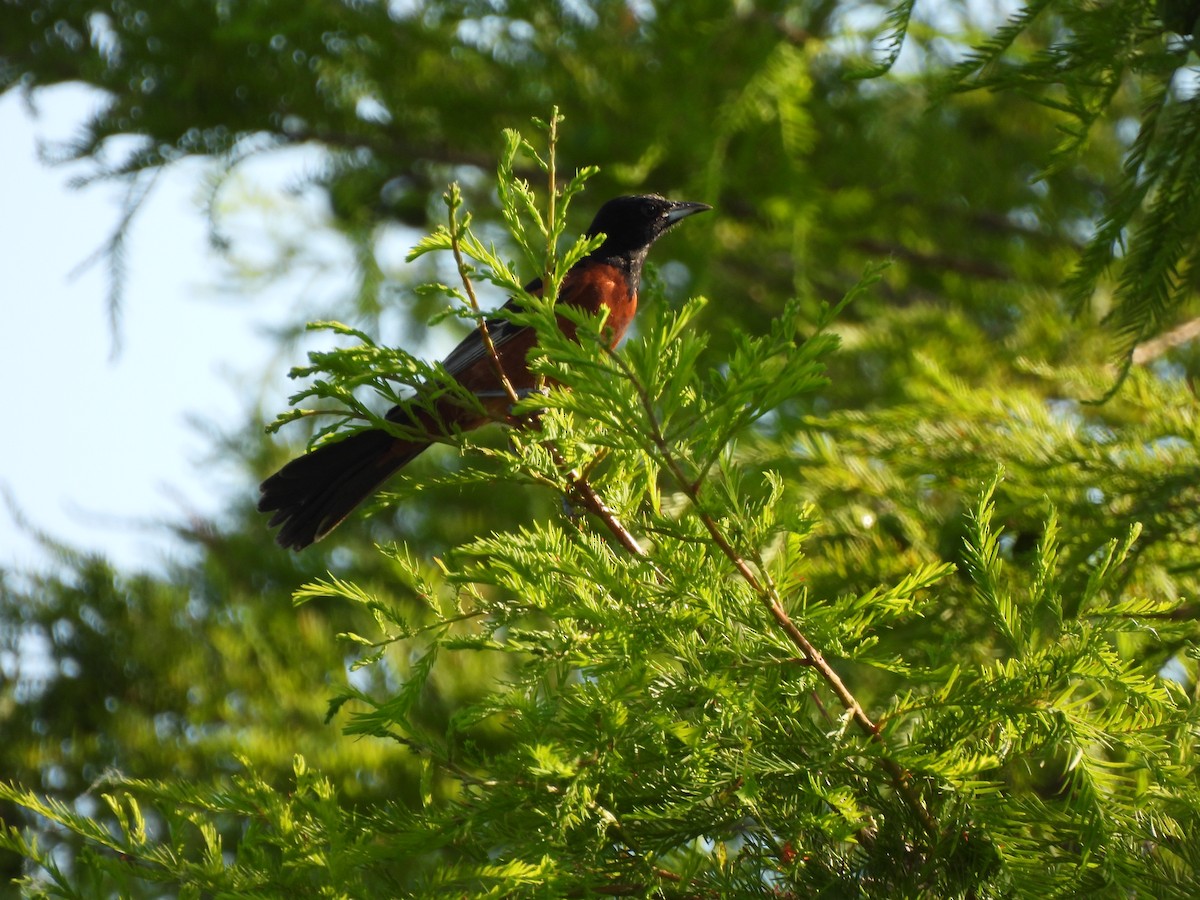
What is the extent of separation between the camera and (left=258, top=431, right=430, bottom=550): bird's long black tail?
3186mm

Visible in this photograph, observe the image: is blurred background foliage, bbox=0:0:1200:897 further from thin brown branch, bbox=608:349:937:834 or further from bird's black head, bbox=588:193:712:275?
thin brown branch, bbox=608:349:937:834

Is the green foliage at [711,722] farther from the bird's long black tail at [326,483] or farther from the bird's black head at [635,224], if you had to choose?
the bird's black head at [635,224]

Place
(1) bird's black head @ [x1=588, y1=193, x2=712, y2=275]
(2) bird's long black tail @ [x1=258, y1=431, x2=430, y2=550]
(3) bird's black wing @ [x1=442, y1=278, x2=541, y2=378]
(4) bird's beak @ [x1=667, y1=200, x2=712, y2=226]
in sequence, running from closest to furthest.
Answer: (2) bird's long black tail @ [x1=258, y1=431, x2=430, y2=550], (3) bird's black wing @ [x1=442, y1=278, x2=541, y2=378], (4) bird's beak @ [x1=667, y1=200, x2=712, y2=226], (1) bird's black head @ [x1=588, y1=193, x2=712, y2=275]

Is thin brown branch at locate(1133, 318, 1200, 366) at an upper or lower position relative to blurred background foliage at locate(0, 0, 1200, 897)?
lower

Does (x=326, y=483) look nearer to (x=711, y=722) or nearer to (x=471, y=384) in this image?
(x=471, y=384)

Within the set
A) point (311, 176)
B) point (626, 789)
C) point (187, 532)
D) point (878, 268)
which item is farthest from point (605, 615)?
point (187, 532)

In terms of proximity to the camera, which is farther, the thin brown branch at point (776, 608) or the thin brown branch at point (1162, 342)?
the thin brown branch at point (1162, 342)

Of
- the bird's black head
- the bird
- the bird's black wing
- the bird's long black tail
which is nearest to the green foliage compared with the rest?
the bird

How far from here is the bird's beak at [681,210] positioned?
13.6 feet

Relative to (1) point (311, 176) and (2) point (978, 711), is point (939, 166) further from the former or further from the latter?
(2) point (978, 711)

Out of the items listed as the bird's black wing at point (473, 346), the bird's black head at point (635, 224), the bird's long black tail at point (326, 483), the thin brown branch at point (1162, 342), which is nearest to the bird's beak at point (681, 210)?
the bird's black head at point (635, 224)

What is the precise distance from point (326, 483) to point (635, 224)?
1.74 m

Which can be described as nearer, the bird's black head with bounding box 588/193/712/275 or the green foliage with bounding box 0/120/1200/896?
the green foliage with bounding box 0/120/1200/896

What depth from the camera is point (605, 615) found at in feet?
5.34
